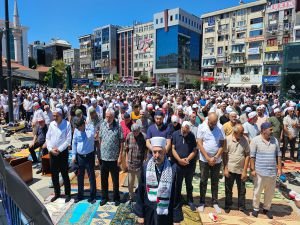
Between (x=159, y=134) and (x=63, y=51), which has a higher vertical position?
(x=63, y=51)

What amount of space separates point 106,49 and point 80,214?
9467 cm

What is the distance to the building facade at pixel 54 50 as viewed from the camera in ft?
419

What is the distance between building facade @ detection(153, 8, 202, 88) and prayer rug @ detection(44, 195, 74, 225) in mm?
70414

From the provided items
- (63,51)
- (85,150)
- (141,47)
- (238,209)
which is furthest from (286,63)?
(63,51)

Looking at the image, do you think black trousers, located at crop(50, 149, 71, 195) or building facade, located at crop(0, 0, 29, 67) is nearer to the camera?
black trousers, located at crop(50, 149, 71, 195)

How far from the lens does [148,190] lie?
9.95 feet

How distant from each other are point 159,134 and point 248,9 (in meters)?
61.1

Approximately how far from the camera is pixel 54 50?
12825 centimetres

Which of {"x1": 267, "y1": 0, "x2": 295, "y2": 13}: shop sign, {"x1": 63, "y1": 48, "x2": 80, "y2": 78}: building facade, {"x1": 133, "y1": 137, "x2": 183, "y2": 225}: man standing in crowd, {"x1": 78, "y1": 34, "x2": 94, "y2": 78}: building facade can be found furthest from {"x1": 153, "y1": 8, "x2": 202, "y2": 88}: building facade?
{"x1": 133, "y1": 137, "x2": 183, "y2": 225}: man standing in crowd

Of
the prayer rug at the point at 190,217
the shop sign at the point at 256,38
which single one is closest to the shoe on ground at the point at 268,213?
the prayer rug at the point at 190,217

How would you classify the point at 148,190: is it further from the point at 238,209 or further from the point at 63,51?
the point at 63,51

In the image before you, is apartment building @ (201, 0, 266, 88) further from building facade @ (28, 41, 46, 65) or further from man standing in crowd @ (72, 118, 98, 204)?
building facade @ (28, 41, 46, 65)

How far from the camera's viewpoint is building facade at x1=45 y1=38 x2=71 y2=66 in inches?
5032

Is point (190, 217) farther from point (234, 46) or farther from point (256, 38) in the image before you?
point (234, 46)
